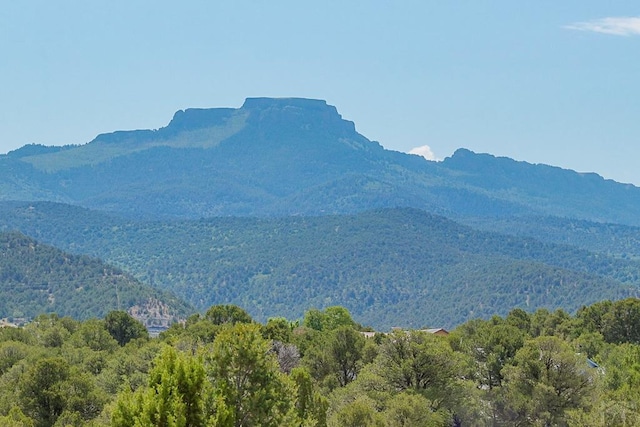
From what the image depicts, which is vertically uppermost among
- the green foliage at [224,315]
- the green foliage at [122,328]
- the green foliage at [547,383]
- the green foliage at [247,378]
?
the green foliage at [247,378]

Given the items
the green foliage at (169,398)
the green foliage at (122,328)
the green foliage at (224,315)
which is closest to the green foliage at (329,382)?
the green foliage at (169,398)

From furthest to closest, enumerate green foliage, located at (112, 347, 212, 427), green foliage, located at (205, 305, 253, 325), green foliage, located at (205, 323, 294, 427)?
green foliage, located at (205, 305, 253, 325)
green foliage, located at (205, 323, 294, 427)
green foliage, located at (112, 347, 212, 427)

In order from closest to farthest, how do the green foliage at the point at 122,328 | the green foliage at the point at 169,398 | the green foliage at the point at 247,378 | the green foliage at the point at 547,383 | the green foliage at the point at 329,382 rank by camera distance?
the green foliage at the point at 169,398, the green foliage at the point at 329,382, the green foliage at the point at 247,378, the green foliage at the point at 547,383, the green foliage at the point at 122,328

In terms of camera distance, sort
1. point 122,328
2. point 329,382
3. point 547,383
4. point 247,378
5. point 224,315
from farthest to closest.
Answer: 1. point 122,328
2. point 224,315
3. point 329,382
4. point 547,383
5. point 247,378

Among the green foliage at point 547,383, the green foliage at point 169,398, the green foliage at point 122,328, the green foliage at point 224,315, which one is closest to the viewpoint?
the green foliage at point 169,398

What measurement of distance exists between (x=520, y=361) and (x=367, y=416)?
735 inches

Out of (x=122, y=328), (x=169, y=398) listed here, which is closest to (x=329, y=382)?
(x=169, y=398)

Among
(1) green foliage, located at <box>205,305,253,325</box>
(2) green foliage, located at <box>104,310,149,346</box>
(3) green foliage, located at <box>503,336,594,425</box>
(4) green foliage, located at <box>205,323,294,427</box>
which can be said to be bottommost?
(2) green foliage, located at <box>104,310,149,346</box>

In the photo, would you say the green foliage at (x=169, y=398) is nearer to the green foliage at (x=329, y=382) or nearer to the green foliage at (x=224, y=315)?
the green foliage at (x=329, y=382)

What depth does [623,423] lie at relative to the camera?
4203 centimetres

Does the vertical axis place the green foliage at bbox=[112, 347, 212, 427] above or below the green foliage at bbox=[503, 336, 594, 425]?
above

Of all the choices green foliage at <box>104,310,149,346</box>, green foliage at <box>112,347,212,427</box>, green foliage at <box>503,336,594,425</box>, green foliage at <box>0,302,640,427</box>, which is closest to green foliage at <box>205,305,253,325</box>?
green foliage at <box>104,310,149,346</box>

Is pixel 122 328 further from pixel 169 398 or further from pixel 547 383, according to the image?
pixel 169 398

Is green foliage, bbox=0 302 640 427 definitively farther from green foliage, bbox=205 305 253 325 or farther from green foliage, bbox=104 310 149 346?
green foliage, bbox=104 310 149 346
